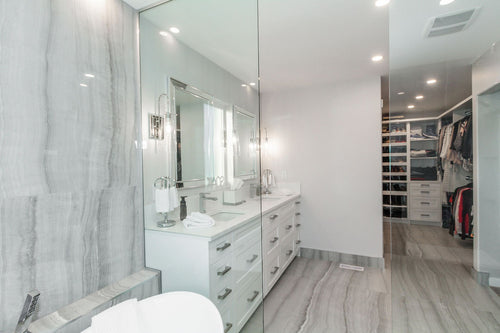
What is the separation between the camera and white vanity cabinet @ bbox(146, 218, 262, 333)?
4.80 ft

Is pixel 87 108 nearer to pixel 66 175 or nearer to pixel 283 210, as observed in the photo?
pixel 66 175

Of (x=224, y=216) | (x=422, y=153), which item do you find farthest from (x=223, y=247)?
(x=422, y=153)

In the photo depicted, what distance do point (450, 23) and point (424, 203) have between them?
1294 mm

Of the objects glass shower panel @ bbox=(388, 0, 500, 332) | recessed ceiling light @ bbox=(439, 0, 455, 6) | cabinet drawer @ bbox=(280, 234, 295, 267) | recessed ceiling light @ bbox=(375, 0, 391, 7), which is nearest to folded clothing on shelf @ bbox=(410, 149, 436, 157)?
glass shower panel @ bbox=(388, 0, 500, 332)

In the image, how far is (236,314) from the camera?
1623 millimetres

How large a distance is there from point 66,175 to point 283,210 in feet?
7.03

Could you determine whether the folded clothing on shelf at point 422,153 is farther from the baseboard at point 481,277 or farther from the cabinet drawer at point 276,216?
the cabinet drawer at point 276,216

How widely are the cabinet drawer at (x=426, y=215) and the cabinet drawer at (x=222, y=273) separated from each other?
58.5 inches

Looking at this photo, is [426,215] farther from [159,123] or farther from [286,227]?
[159,123]

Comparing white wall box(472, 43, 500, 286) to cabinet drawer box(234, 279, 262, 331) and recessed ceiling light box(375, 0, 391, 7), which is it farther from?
cabinet drawer box(234, 279, 262, 331)

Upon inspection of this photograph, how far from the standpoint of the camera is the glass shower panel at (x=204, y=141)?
1590 mm

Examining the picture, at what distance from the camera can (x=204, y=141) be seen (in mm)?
1721

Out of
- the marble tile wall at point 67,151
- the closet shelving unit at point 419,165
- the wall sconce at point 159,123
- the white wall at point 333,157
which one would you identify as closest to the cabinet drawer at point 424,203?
the closet shelving unit at point 419,165

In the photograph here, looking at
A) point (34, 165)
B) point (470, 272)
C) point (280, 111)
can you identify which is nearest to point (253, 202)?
point (34, 165)
